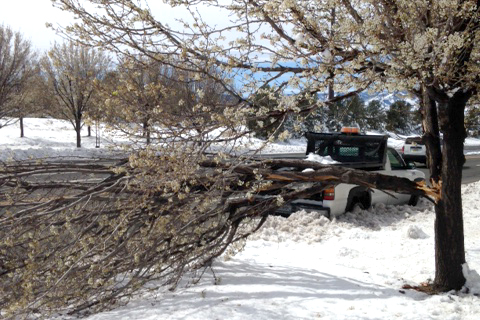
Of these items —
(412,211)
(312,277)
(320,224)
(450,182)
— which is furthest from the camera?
(412,211)

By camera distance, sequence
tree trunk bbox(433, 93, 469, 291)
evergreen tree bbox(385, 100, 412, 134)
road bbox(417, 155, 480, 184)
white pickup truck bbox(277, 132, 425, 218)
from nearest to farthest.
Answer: tree trunk bbox(433, 93, 469, 291), evergreen tree bbox(385, 100, 412, 134), white pickup truck bbox(277, 132, 425, 218), road bbox(417, 155, 480, 184)

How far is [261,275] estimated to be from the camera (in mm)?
5754

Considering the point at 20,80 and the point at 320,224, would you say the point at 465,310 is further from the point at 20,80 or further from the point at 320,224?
the point at 20,80

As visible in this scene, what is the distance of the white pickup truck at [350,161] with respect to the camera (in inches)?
354

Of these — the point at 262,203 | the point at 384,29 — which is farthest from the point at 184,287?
the point at 384,29

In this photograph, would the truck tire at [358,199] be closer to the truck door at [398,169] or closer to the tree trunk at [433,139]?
the truck door at [398,169]

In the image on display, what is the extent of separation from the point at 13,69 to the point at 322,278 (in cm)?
2184

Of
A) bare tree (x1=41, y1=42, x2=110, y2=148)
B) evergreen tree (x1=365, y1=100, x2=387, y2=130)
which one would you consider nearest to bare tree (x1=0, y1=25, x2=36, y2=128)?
bare tree (x1=41, y1=42, x2=110, y2=148)

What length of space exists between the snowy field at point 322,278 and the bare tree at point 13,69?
19.0m

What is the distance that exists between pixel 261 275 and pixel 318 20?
3.02 metres

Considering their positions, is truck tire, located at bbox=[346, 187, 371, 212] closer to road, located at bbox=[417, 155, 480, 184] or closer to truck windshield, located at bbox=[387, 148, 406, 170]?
truck windshield, located at bbox=[387, 148, 406, 170]

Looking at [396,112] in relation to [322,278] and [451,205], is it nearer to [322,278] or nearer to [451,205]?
[451,205]

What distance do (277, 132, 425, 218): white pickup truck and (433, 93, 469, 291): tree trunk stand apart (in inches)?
139

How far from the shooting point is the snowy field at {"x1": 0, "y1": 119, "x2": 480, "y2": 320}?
Answer: 182 inches
